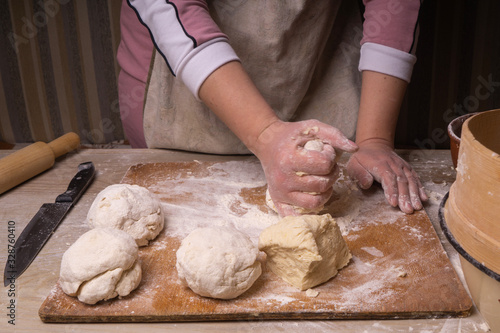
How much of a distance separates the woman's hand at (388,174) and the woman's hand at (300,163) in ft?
0.65

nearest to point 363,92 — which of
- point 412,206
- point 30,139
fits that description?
point 412,206

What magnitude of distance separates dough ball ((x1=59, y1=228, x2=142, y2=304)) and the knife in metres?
0.16

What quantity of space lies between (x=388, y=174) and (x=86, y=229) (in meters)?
0.83

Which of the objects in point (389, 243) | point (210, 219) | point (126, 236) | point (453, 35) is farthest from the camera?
point (453, 35)

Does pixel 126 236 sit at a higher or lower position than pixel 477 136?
lower

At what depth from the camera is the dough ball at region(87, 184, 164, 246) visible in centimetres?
105

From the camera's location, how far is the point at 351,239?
1.09 metres

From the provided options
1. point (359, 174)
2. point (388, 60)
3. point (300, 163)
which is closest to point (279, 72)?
point (388, 60)

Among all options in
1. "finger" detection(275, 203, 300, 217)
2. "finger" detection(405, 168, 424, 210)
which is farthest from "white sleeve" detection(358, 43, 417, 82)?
"finger" detection(275, 203, 300, 217)

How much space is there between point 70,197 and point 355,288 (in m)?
0.81

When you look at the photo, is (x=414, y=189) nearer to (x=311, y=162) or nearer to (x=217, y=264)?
(x=311, y=162)

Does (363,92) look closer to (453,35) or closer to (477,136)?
(477,136)

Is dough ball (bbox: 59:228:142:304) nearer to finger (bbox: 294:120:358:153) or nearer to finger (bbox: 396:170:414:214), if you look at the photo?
finger (bbox: 294:120:358:153)

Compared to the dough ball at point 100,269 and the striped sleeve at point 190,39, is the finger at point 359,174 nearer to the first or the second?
the striped sleeve at point 190,39
